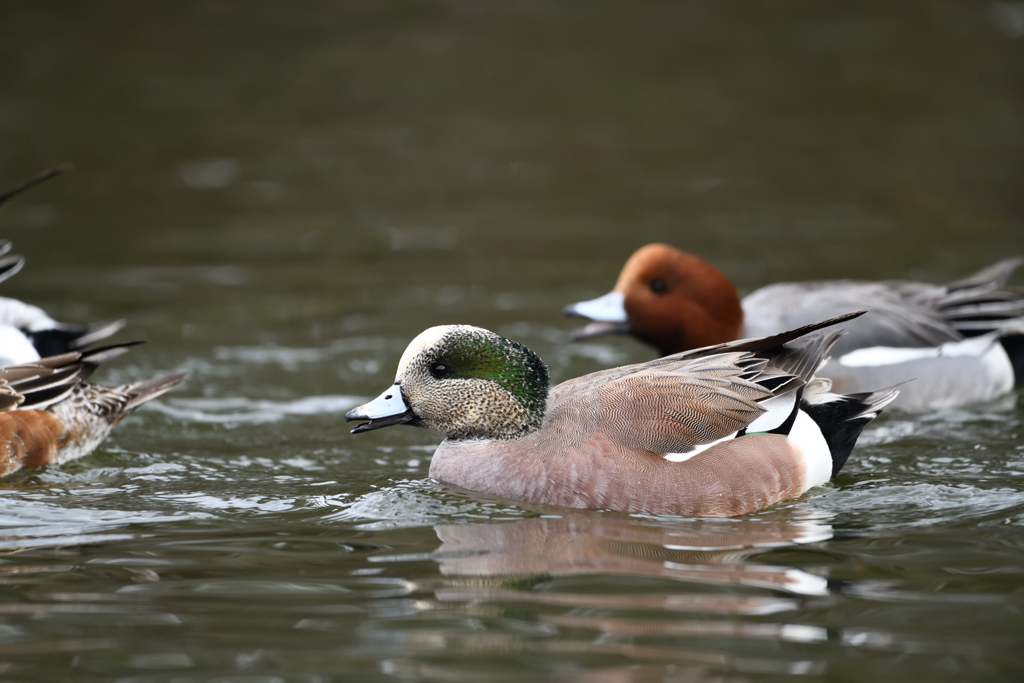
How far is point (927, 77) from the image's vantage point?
1383 cm

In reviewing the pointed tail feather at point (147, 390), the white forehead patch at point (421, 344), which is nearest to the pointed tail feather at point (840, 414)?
the white forehead patch at point (421, 344)

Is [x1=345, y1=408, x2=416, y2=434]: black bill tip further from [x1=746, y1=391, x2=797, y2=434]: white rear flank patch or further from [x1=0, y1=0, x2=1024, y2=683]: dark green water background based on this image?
[x1=746, y1=391, x2=797, y2=434]: white rear flank patch

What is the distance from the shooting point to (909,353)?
6.57 meters

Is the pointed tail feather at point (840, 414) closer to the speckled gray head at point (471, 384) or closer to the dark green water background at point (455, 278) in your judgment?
the dark green water background at point (455, 278)

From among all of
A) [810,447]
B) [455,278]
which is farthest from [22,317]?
[810,447]

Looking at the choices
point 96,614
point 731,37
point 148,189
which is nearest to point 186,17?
point 148,189

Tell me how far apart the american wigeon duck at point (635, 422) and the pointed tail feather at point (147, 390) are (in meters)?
1.57

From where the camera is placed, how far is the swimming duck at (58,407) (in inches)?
211

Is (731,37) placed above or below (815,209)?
above

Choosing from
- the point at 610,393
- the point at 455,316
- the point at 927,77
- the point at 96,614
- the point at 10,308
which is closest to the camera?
the point at 96,614

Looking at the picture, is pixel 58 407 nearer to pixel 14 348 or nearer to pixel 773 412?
pixel 14 348

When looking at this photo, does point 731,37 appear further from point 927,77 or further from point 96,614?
point 96,614

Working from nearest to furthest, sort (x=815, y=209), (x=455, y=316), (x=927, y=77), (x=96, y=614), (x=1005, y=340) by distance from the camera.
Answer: (x=96, y=614) → (x=1005, y=340) → (x=455, y=316) → (x=815, y=209) → (x=927, y=77)

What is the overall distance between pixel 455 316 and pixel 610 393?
3.43 metres
